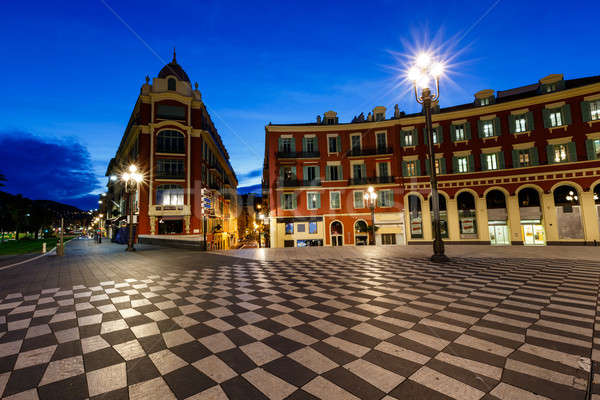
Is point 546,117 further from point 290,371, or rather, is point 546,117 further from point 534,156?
point 290,371

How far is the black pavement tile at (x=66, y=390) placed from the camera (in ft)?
7.70

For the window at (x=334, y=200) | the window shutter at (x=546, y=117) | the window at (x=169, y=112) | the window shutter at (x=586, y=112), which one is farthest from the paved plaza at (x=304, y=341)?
the window at (x=169, y=112)

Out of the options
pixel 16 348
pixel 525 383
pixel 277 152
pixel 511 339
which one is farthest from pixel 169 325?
pixel 277 152

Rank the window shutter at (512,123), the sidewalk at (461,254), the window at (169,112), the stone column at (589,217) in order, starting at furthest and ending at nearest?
the window at (169,112)
the window shutter at (512,123)
the stone column at (589,217)
the sidewalk at (461,254)

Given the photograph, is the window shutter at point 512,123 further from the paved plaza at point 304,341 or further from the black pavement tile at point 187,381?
the black pavement tile at point 187,381

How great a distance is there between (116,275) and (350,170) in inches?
863

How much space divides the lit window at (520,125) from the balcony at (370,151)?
34.8 feet

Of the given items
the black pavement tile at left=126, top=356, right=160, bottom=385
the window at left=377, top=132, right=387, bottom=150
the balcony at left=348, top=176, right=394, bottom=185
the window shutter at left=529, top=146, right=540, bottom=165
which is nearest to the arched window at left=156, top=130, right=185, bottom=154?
the balcony at left=348, top=176, right=394, bottom=185

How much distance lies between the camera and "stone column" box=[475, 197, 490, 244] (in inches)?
864

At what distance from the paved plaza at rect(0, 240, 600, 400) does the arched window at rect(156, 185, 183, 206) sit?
22.3m

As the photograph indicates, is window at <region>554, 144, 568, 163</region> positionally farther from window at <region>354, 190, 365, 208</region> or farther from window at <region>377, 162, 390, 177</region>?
window at <region>354, 190, 365, 208</region>

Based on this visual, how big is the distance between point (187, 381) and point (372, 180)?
81.3 feet

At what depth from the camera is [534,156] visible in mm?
20891

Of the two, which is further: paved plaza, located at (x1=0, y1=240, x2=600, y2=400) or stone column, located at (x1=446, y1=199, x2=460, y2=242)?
stone column, located at (x1=446, y1=199, x2=460, y2=242)
